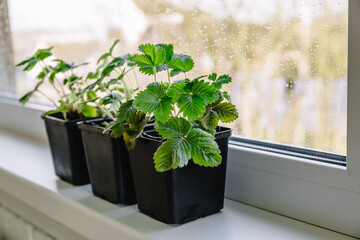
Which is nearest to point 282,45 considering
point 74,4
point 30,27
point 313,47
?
point 313,47

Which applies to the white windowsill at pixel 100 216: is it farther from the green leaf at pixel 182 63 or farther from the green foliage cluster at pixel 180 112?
the green leaf at pixel 182 63

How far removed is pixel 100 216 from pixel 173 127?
10.6 inches

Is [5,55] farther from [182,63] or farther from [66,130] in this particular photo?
[182,63]

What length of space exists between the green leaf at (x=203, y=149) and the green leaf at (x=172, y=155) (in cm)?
1

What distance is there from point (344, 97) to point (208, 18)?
33cm

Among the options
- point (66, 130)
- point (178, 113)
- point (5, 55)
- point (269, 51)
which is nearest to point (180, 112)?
point (178, 113)

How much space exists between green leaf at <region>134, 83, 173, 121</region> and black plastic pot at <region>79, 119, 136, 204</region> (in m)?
0.18

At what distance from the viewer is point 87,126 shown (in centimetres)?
90

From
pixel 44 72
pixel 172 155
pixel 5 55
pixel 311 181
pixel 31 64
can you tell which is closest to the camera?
pixel 172 155

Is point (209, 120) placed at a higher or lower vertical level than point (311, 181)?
higher

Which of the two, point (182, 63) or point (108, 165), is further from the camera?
point (108, 165)

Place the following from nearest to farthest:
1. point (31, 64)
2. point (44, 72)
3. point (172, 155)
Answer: point (172, 155), point (31, 64), point (44, 72)

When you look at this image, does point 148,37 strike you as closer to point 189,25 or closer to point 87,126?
point 189,25

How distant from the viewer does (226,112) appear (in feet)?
2.44
